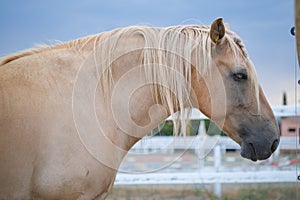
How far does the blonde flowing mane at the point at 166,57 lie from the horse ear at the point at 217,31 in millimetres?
46

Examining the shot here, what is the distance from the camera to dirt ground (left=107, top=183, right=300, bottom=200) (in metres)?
5.78

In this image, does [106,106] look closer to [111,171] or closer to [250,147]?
[111,171]

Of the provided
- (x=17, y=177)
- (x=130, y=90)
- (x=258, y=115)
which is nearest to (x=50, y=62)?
(x=130, y=90)

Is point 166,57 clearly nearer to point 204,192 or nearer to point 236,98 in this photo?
point 236,98

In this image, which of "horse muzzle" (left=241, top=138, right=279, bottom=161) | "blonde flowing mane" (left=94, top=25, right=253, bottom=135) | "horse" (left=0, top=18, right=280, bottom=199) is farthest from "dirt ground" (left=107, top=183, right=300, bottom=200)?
"blonde flowing mane" (left=94, top=25, right=253, bottom=135)

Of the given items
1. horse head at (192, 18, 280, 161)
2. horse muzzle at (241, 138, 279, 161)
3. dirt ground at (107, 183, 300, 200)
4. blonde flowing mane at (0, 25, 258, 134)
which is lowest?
dirt ground at (107, 183, 300, 200)

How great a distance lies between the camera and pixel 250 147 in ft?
8.81

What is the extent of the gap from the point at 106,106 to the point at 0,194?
0.87 m

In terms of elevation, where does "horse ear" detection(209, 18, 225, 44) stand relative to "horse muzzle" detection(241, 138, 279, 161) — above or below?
above

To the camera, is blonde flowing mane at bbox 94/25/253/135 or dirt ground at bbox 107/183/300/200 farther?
dirt ground at bbox 107/183/300/200

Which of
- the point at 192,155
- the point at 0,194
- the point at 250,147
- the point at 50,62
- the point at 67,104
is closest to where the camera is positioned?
the point at 0,194

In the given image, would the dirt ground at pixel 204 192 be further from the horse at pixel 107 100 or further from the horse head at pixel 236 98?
the horse at pixel 107 100

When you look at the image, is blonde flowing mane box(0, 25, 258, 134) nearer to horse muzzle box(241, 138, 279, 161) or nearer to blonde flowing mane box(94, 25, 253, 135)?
blonde flowing mane box(94, 25, 253, 135)

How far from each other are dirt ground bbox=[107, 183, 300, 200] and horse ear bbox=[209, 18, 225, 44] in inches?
147
